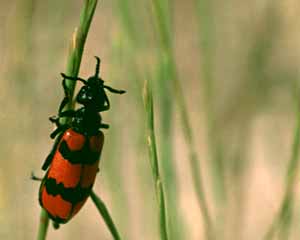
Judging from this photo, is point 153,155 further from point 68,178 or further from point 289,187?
point 68,178

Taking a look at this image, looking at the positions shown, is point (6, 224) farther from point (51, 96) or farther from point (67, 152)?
point (51, 96)

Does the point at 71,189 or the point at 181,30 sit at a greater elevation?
the point at 181,30

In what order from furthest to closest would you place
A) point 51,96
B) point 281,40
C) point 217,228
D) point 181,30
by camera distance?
1. point 181,30
2. point 281,40
3. point 51,96
4. point 217,228

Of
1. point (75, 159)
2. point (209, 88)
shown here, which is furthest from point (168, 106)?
point (75, 159)

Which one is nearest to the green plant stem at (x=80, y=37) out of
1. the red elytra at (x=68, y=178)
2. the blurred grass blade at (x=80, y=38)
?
the blurred grass blade at (x=80, y=38)

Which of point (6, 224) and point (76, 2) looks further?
point (76, 2)

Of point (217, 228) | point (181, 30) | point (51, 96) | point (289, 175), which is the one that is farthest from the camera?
point (181, 30)

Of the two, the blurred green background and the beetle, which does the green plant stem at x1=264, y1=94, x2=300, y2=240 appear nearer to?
the blurred green background

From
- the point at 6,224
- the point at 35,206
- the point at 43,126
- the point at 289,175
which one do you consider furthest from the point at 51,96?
the point at 289,175

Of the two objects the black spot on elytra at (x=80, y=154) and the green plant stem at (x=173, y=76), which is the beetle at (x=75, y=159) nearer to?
the black spot on elytra at (x=80, y=154)
